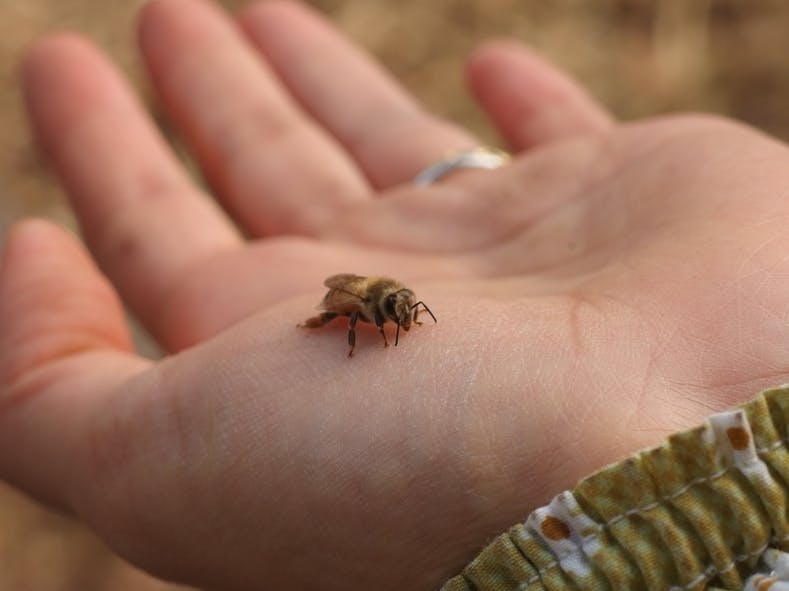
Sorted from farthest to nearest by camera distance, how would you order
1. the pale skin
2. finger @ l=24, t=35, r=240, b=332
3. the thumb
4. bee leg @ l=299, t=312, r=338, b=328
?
finger @ l=24, t=35, r=240, b=332 < the thumb < bee leg @ l=299, t=312, r=338, b=328 < the pale skin

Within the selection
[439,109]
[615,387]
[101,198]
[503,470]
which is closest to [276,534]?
[503,470]

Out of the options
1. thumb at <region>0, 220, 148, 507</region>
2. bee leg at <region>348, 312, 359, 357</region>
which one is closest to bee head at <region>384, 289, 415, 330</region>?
bee leg at <region>348, 312, 359, 357</region>

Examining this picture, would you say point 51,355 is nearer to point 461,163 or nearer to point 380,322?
point 380,322

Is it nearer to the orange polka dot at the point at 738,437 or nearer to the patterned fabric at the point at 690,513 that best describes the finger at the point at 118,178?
the patterned fabric at the point at 690,513

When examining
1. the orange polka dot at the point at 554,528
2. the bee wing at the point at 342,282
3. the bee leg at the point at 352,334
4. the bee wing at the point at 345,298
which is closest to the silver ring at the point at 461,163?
the bee wing at the point at 342,282

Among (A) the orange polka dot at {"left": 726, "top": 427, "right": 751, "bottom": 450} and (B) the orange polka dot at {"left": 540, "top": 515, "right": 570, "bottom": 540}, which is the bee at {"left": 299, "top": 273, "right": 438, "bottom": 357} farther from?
(A) the orange polka dot at {"left": 726, "top": 427, "right": 751, "bottom": 450}

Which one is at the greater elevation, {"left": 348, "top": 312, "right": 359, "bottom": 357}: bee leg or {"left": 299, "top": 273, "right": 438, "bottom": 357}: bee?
{"left": 299, "top": 273, "right": 438, "bottom": 357}: bee
